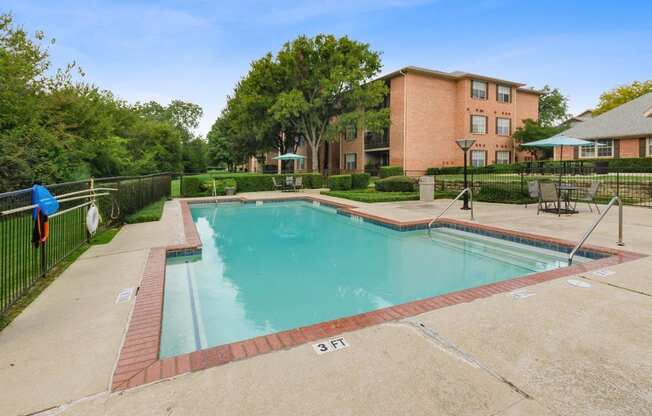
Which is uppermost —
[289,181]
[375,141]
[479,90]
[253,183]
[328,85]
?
[479,90]

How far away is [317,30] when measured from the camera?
22.9 meters

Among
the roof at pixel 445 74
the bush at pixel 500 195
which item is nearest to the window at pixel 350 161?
the roof at pixel 445 74

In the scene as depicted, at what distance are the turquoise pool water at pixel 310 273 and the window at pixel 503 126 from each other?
949 inches

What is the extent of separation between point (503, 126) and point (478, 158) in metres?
3.93

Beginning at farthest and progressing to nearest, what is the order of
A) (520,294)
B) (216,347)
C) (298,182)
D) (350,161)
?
1. (350,161)
2. (298,182)
3. (520,294)
4. (216,347)

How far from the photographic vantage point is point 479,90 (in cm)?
2806

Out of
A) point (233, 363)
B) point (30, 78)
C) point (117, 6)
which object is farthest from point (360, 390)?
point (30, 78)

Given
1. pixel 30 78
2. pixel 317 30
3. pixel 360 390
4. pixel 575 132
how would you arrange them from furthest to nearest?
1. pixel 575 132
2. pixel 317 30
3. pixel 30 78
4. pixel 360 390

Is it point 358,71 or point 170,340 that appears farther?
point 358,71

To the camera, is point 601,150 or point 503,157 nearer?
point 601,150

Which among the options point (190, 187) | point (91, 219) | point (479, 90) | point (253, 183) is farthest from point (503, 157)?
point (91, 219)

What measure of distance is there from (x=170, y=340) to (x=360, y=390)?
2.29 m

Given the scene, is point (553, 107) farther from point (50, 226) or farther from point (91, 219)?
point (50, 226)

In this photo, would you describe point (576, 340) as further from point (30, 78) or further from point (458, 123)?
point (458, 123)
